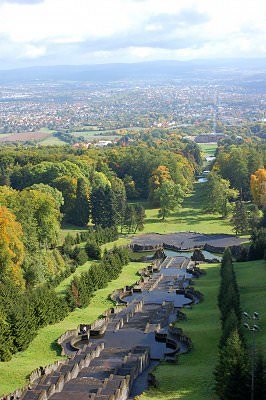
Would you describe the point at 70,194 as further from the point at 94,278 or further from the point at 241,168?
the point at 94,278

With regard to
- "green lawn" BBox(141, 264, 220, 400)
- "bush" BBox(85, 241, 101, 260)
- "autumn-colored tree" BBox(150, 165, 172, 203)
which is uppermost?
"autumn-colored tree" BBox(150, 165, 172, 203)

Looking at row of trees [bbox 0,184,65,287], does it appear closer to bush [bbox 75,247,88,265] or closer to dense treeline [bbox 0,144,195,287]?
dense treeline [bbox 0,144,195,287]

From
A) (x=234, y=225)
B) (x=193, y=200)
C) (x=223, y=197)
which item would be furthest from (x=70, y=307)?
(x=193, y=200)

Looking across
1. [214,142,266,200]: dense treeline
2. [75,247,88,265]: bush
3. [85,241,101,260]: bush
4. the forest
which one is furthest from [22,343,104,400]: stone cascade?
[214,142,266,200]: dense treeline

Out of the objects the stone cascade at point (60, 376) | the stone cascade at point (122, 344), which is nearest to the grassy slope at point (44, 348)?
the stone cascade at point (122, 344)

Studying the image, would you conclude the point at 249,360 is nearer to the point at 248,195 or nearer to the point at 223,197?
the point at 223,197

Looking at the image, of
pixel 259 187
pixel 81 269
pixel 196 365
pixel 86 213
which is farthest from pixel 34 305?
pixel 259 187
